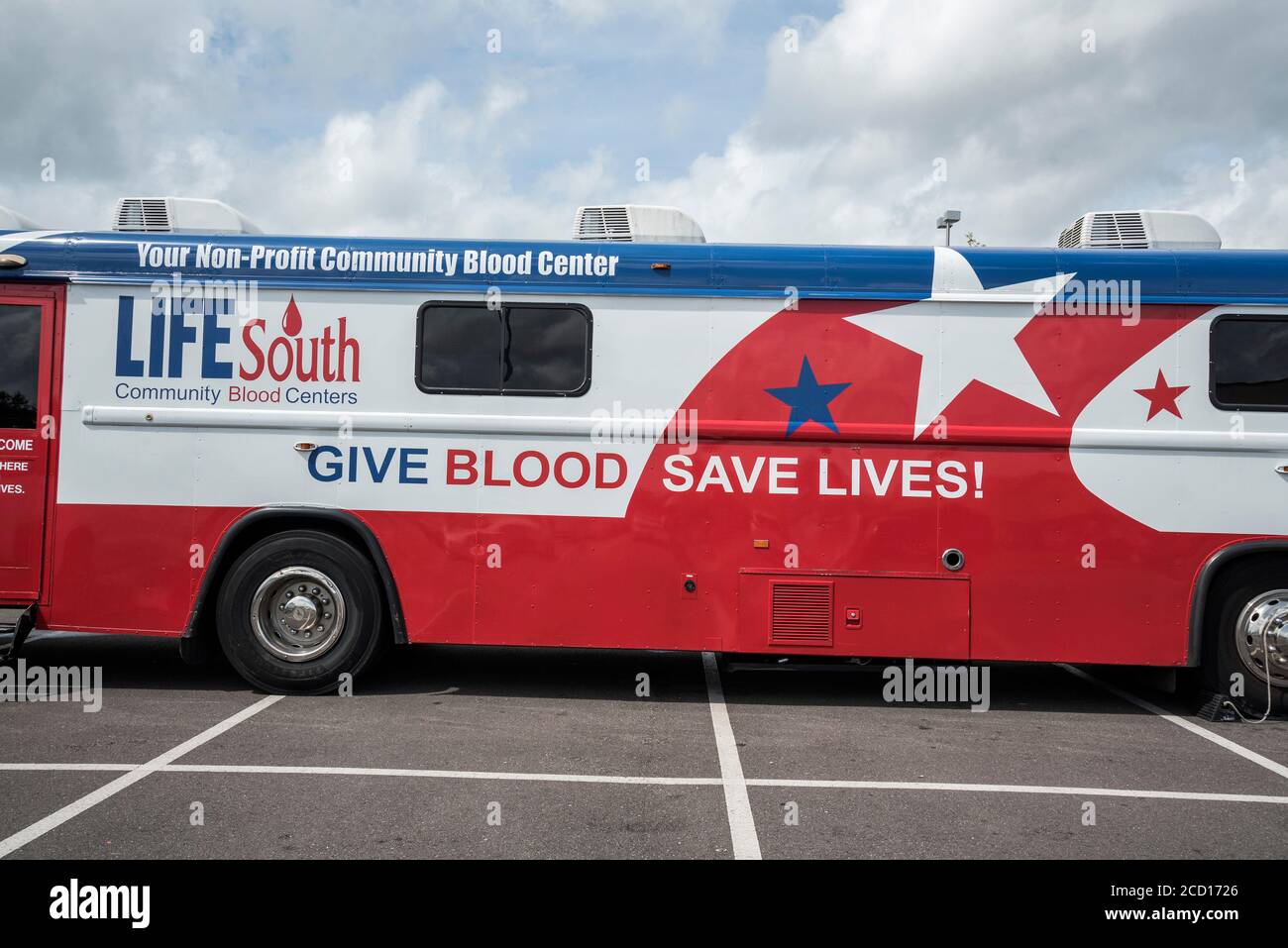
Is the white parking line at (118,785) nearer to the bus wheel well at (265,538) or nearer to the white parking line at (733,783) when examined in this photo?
the bus wheel well at (265,538)

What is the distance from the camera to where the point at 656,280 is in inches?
239

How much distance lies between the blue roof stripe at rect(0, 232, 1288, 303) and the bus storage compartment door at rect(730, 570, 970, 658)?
188 cm

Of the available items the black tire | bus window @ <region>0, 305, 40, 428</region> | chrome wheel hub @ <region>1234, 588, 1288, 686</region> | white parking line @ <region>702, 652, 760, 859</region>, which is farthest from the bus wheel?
chrome wheel hub @ <region>1234, 588, 1288, 686</region>

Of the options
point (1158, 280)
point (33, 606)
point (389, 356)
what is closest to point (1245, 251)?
point (1158, 280)

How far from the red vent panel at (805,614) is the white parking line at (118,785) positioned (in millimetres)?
3431

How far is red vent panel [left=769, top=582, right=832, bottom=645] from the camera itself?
5887 millimetres

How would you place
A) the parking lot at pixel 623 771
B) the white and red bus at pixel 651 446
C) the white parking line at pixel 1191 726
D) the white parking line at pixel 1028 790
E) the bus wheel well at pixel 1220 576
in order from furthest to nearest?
the white and red bus at pixel 651 446 → the bus wheel well at pixel 1220 576 → the white parking line at pixel 1191 726 → the white parking line at pixel 1028 790 → the parking lot at pixel 623 771

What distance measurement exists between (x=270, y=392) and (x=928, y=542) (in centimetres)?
447

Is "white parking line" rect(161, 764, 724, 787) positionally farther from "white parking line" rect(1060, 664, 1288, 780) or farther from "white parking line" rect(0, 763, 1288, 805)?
"white parking line" rect(1060, 664, 1288, 780)

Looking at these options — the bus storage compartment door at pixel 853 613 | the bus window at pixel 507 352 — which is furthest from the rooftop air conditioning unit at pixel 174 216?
the bus storage compartment door at pixel 853 613

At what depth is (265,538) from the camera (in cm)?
614

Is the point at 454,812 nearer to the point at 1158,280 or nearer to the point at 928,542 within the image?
the point at 928,542

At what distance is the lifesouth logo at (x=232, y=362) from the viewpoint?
6.06m

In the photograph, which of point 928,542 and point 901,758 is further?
point 928,542
